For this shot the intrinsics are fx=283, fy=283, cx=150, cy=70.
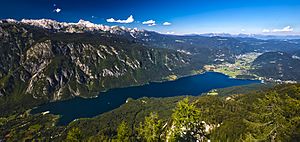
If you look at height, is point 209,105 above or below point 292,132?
below

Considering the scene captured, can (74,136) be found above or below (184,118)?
below

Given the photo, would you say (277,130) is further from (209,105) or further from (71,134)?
(209,105)

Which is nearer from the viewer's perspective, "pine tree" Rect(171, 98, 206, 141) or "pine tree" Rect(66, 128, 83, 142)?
"pine tree" Rect(171, 98, 206, 141)

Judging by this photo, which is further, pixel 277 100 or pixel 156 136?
pixel 156 136

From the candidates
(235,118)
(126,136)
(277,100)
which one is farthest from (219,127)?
(277,100)

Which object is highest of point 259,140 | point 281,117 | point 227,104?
point 281,117

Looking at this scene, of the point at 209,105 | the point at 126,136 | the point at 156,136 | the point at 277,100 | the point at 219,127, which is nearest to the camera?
the point at 277,100

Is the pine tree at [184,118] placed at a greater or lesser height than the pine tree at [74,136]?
greater

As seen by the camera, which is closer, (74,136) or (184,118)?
(184,118)

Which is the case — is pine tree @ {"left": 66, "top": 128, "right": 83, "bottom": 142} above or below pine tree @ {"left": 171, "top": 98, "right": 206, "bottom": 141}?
below

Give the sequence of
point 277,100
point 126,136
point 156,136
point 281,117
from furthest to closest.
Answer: point 126,136
point 156,136
point 277,100
point 281,117

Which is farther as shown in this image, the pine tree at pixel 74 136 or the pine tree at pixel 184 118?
the pine tree at pixel 74 136
